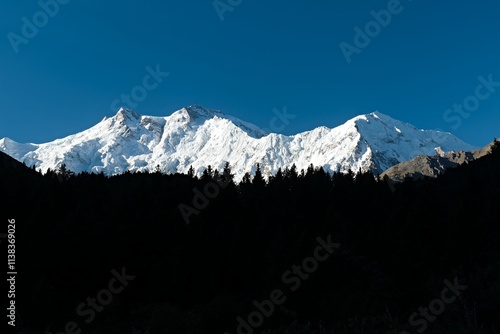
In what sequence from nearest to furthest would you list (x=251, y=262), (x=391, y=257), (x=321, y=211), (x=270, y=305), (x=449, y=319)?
1. (x=449, y=319)
2. (x=270, y=305)
3. (x=391, y=257)
4. (x=251, y=262)
5. (x=321, y=211)

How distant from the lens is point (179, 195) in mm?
90312

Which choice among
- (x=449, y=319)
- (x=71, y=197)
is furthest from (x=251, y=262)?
(x=449, y=319)

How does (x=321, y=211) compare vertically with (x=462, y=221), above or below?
above

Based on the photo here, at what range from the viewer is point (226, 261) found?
67.2 meters

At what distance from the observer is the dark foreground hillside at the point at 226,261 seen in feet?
145

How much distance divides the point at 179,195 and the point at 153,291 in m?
34.6

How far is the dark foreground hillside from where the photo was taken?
44156 millimetres

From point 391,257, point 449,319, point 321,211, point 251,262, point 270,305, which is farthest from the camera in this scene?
point 321,211

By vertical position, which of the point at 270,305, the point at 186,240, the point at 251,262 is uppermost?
the point at 186,240

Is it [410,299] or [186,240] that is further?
[186,240]

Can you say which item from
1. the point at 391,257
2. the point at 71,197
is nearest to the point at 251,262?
the point at 391,257

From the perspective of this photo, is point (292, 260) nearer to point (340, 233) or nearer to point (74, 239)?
point (340, 233)

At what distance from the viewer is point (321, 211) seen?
8556 centimetres

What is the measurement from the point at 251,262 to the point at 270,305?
17.3m
